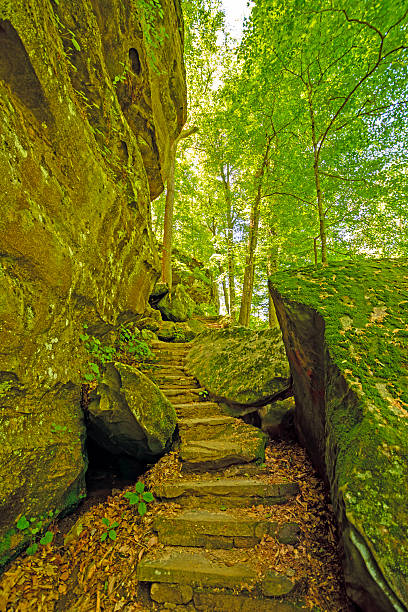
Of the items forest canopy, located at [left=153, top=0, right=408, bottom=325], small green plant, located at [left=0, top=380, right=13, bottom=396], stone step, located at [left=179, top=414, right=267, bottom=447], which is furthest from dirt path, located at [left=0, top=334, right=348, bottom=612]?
forest canopy, located at [left=153, top=0, right=408, bottom=325]

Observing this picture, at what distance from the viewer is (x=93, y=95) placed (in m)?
4.18

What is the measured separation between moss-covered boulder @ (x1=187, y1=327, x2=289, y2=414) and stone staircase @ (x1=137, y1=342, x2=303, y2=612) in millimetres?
652

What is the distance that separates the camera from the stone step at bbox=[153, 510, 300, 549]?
2.58 m

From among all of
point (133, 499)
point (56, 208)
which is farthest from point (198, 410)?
point (56, 208)

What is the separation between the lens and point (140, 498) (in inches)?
124

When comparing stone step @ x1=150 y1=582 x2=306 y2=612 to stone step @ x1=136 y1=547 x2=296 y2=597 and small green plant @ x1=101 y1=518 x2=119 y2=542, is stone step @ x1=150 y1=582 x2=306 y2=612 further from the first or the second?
small green plant @ x1=101 y1=518 x2=119 y2=542

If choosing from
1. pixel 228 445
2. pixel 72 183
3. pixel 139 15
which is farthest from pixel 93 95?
pixel 228 445

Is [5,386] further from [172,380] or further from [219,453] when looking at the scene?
[172,380]

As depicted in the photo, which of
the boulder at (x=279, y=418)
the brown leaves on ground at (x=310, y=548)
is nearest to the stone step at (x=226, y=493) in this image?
the brown leaves on ground at (x=310, y=548)

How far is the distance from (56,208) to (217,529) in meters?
4.17

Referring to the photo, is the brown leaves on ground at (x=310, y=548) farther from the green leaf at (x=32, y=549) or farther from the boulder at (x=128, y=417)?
the green leaf at (x=32, y=549)

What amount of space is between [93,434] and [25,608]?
169 cm

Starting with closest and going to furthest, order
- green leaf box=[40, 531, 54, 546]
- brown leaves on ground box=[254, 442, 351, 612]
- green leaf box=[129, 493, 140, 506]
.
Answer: brown leaves on ground box=[254, 442, 351, 612] < green leaf box=[40, 531, 54, 546] < green leaf box=[129, 493, 140, 506]

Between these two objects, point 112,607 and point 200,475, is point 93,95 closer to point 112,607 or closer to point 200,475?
point 200,475
